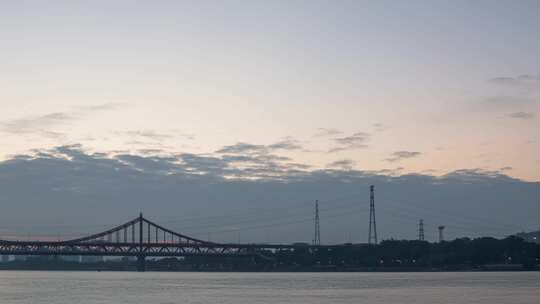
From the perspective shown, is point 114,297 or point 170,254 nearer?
point 114,297

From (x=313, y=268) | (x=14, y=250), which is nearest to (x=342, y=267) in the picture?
(x=313, y=268)

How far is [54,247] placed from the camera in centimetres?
11638

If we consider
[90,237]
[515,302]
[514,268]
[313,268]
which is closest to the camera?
[515,302]

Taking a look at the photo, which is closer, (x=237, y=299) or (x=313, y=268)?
(x=237, y=299)

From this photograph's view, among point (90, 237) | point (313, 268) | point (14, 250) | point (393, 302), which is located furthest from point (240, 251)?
point (393, 302)

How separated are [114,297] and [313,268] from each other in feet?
287

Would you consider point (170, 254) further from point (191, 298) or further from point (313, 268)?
point (191, 298)

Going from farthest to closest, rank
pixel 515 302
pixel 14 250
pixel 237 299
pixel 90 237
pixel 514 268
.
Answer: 1. pixel 514 268
2. pixel 90 237
3. pixel 14 250
4. pixel 237 299
5. pixel 515 302

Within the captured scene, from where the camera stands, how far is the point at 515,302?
177ft

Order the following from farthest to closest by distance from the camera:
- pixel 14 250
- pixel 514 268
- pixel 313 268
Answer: pixel 313 268
pixel 514 268
pixel 14 250

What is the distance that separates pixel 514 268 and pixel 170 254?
182 ft

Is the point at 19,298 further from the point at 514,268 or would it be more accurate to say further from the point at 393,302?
the point at 514,268

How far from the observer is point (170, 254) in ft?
392

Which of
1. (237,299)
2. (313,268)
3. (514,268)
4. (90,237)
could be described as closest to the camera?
(237,299)
